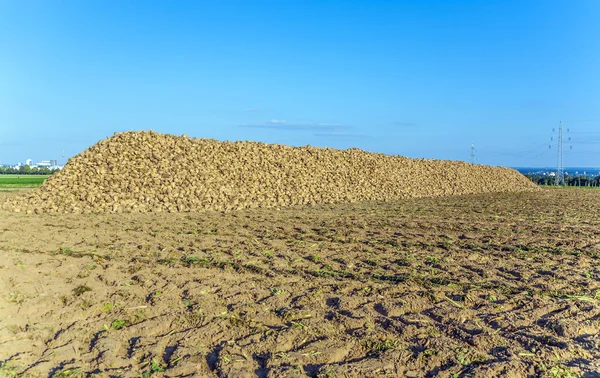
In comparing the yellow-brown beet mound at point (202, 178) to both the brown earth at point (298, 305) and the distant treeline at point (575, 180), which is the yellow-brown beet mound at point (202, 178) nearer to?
the brown earth at point (298, 305)

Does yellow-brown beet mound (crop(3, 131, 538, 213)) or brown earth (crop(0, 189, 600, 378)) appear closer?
brown earth (crop(0, 189, 600, 378))

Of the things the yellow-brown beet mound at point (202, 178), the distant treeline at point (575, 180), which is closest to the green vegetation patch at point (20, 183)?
the yellow-brown beet mound at point (202, 178)

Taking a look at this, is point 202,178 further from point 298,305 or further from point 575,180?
point 575,180

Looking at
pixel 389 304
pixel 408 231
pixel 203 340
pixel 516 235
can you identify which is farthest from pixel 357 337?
pixel 516 235

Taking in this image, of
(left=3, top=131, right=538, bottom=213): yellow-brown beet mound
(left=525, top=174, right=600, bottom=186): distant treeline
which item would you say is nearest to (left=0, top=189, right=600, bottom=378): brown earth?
(left=3, top=131, right=538, bottom=213): yellow-brown beet mound

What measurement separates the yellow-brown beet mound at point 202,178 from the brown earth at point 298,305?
5410 millimetres

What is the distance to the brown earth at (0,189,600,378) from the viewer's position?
12.6ft

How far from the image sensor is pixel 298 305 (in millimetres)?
5113

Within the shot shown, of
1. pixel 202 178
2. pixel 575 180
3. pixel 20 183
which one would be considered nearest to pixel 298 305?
pixel 202 178

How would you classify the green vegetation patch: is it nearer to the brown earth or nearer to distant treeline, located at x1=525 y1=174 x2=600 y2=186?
the brown earth

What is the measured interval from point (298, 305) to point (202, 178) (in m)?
12.5

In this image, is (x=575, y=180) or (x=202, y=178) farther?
(x=575, y=180)

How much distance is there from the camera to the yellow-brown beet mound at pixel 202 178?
49.5 feet

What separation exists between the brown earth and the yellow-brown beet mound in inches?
213
